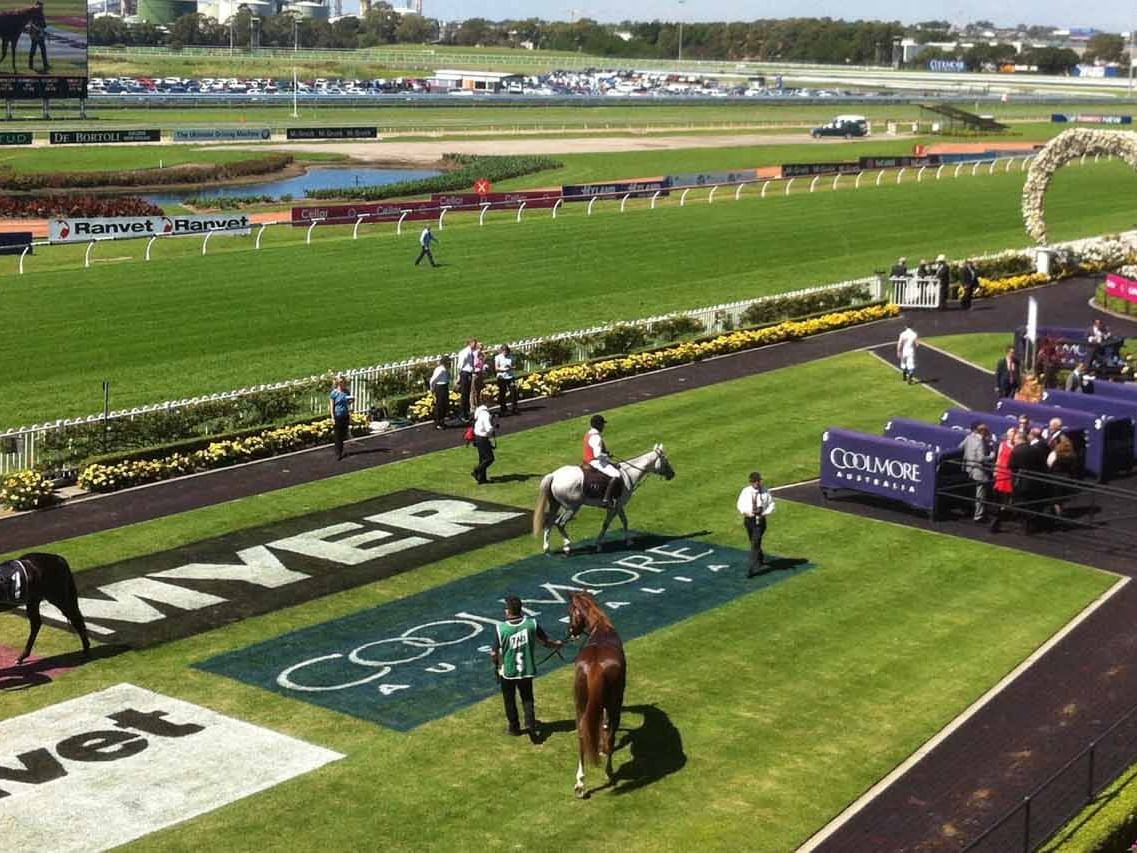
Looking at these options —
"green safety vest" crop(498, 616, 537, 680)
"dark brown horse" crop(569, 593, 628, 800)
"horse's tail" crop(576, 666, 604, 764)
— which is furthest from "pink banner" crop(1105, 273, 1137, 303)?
"horse's tail" crop(576, 666, 604, 764)

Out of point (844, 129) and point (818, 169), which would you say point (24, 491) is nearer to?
point (818, 169)

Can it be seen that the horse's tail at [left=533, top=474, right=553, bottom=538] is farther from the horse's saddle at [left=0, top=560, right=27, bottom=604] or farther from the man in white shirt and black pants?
the horse's saddle at [left=0, top=560, right=27, bottom=604]

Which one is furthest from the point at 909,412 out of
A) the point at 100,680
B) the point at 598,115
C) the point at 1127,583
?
the point at 598,115

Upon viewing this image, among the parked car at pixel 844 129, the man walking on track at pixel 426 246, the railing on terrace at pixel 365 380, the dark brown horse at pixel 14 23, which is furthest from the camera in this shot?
the parked car at pixel 844 129

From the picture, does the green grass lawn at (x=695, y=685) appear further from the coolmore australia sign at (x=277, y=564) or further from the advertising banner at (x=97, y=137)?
the advertising banner at (x=97, y=137)

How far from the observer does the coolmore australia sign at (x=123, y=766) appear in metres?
14.4

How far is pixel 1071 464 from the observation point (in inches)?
1054

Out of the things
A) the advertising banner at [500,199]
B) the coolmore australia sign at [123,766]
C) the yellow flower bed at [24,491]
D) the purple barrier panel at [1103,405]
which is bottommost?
the coolmore australia sign at [123,766]

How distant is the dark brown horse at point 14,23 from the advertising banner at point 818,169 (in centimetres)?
3833

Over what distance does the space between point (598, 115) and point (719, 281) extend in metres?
89.3

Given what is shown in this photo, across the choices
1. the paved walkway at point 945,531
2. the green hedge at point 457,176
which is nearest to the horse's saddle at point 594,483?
the paved walkway at point 945,531

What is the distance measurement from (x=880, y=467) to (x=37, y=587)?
44.8 feet

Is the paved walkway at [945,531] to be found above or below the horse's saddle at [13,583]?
below

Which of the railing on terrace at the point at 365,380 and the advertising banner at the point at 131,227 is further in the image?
the advertising banner at the point at 131,227
